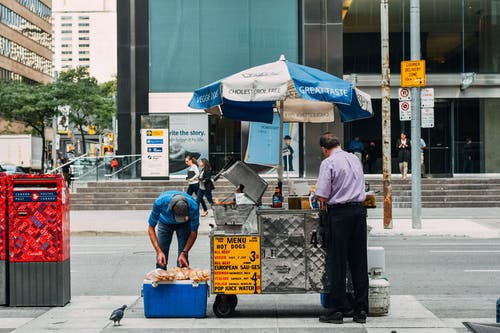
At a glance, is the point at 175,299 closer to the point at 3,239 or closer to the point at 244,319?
the point at 244,319

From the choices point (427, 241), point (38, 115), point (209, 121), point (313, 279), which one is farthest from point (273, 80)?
point (38, 115)

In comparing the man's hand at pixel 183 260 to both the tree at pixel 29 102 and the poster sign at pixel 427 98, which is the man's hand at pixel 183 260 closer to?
the poster sign at pixel 427 98

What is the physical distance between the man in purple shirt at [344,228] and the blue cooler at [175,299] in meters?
1.37

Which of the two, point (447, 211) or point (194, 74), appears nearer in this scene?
point (447, 211)

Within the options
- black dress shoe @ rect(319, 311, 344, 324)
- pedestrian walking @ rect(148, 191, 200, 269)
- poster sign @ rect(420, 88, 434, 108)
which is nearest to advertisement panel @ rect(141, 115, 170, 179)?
poster sign @ rect(420, 88, 434, 108)

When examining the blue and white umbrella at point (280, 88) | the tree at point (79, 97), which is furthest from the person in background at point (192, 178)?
the tree at point (79, 97)

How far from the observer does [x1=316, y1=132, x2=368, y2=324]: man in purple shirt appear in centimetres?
827

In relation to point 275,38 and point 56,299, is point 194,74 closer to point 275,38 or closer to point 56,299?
point 275,38

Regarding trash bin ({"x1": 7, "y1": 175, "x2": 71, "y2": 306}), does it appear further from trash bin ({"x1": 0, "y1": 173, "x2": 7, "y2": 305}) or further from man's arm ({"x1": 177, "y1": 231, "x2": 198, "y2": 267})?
man's arm ({"x1": 177, "y1": 231, "x2": 198, "y2": 267})

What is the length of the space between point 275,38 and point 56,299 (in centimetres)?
2514

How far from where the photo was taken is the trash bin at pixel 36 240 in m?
9.27

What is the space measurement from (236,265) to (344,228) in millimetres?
1287

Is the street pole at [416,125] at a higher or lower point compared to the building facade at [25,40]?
lower

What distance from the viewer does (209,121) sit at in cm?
3328
